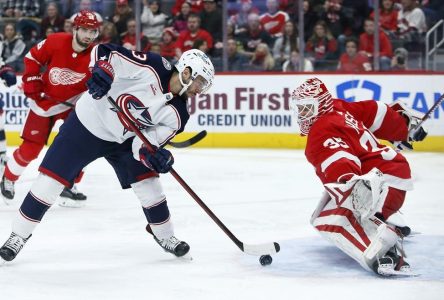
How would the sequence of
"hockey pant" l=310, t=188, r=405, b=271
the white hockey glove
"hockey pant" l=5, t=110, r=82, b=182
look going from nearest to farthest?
1. "hockey pant" l=310, t=188, r=405, b=271
2. the white hockey glove
3. "hockey pant" l=5, t=110, r=82, b=182

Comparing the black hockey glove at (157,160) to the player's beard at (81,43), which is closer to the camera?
the black hockey glove at (157,160)

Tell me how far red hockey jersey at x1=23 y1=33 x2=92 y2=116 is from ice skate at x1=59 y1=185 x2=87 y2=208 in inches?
19.5

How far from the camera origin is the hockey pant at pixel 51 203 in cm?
379

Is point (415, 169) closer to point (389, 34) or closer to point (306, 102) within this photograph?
point (389, 34)

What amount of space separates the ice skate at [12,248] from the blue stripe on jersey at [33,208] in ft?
0.35

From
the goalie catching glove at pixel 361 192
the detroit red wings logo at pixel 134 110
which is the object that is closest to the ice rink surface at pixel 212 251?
the goalie catching glove at pixel 361 192

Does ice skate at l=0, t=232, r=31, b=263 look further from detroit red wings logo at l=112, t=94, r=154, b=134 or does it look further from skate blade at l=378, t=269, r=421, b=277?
skate blade at l=378, t=269, r=421, b=277

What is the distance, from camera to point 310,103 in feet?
12.9

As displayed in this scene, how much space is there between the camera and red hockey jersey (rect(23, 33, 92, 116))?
529 centimetres

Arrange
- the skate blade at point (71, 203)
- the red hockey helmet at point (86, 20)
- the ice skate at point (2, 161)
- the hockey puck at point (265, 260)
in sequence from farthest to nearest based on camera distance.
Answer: the ice skate at point (2, 161) → the skate blade at point (71, 203) → the red hockey helmet at point (86, 20) → the hockey puck at point (265, 260)

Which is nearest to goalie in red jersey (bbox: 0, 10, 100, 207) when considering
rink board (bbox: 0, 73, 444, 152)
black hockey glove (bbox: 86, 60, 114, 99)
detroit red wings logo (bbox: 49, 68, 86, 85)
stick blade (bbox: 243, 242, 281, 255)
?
detroit red wings logo (bbox: 49, 68, 86, 85)

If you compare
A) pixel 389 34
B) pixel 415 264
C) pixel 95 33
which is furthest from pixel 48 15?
pixel 415 264

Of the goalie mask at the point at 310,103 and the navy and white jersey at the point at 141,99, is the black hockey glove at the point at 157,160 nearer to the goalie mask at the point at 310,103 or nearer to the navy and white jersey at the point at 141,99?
the navy and white jersey at the point at 141,99

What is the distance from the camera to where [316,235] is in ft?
15.0
